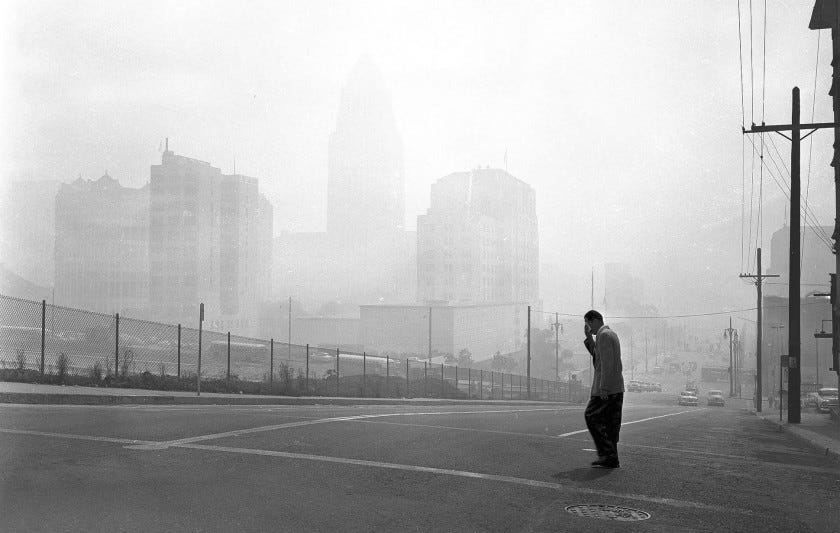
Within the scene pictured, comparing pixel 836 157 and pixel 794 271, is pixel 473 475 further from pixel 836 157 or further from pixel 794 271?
pixel 836 157

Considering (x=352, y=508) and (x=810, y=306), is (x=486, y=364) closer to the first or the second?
(x=810, y=306)

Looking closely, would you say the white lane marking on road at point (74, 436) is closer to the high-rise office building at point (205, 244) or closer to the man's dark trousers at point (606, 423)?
the man's dark trousers at point (606, 423)

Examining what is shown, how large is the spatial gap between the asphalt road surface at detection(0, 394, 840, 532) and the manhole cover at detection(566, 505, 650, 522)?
0.07m

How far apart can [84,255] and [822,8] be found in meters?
156

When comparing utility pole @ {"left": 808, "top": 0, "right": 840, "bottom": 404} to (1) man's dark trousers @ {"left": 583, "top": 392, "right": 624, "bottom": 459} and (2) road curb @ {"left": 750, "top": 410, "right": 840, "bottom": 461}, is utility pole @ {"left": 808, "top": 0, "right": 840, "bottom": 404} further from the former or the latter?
(1) man's dark trousers @ {"left": 583, "top": 392, "right": 624, "bottom": 459}

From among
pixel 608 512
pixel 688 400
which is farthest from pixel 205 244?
pixel 608 512

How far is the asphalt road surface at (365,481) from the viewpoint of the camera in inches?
231

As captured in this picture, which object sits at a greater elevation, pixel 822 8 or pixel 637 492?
pixel 822 8

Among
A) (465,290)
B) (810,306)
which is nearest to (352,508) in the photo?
(810,306)

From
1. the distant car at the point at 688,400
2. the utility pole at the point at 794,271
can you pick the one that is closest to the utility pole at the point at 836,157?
the utility pole at the point at 794,271

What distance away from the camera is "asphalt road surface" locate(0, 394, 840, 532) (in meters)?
5.87

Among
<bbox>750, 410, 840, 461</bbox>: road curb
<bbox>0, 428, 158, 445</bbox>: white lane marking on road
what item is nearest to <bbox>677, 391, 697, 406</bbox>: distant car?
<bbox>750, 410, 840, 461</bbox>: road curb

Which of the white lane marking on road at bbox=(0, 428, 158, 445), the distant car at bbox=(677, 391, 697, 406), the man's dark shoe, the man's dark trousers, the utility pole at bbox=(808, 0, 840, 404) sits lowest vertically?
the distant car at bbox=(677, 391, 697, 406)

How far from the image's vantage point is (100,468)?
296 inches
